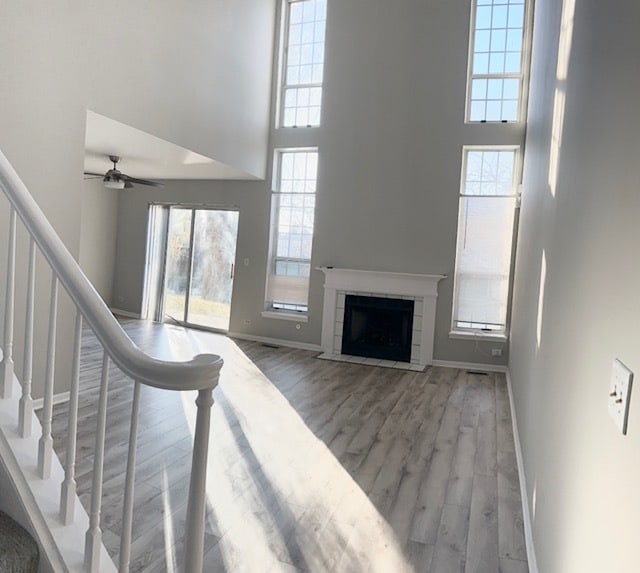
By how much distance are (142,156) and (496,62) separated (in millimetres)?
4609

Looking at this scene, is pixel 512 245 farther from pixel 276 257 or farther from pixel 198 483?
pixel 198 483

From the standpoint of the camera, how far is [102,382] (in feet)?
4.32

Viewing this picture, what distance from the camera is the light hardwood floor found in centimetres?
222

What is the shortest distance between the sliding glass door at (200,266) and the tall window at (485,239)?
343cm

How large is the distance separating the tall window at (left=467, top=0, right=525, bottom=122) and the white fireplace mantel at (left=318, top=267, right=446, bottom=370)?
2252 millimetres

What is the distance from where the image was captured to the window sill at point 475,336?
616cm

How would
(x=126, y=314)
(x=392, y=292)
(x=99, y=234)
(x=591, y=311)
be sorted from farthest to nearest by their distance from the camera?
1. (x=126, y=314)
2. (x=99, y=234)
3. (x=392, y=292)
4. (x=591, y=311)

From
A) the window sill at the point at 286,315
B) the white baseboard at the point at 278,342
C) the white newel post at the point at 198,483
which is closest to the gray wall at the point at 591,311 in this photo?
the white newel post at the point at 198,483

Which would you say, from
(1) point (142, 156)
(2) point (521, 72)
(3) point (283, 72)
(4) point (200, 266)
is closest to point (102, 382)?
(1) point (142, 156)

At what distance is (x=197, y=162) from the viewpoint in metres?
5.94

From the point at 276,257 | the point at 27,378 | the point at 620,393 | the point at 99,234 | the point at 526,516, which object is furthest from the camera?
the point at 99,234

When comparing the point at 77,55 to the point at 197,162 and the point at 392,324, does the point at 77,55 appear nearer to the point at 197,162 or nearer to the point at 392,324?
the point at 197,162

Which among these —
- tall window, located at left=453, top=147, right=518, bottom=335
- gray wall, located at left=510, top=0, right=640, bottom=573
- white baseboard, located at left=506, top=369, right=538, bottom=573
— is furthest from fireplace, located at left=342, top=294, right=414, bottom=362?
gray wall, located at left=510, top=0, right=640, bottom=573

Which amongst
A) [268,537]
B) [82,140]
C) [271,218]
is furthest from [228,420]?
[271,218]
